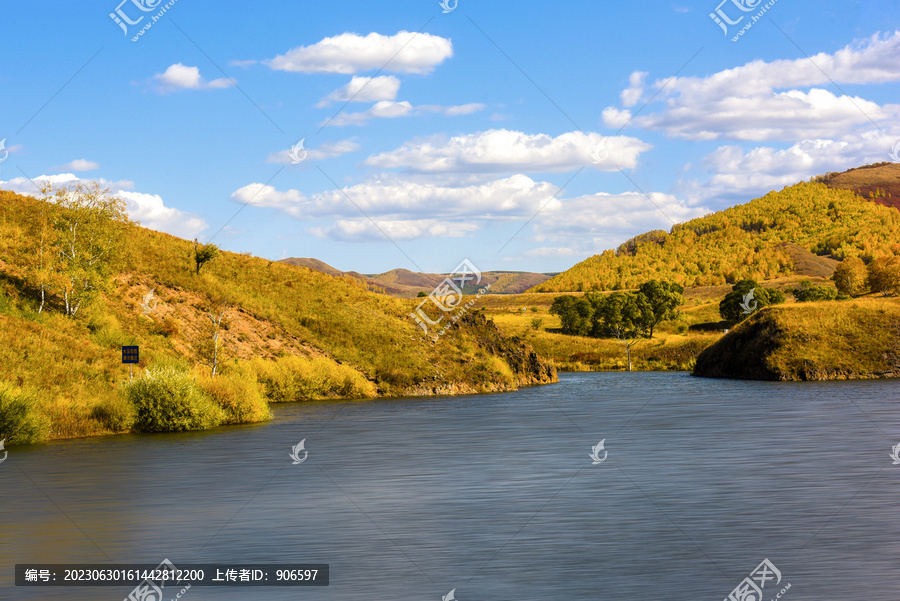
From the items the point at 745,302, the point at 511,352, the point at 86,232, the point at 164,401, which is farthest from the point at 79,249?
the point at 745,302

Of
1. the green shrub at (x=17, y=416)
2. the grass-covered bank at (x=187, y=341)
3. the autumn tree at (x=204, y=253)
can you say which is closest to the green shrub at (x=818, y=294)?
the grass-covered bank at (x=187, y=341)

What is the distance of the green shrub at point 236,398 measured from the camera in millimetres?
35750

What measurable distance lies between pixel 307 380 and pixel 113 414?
20531 millimetres

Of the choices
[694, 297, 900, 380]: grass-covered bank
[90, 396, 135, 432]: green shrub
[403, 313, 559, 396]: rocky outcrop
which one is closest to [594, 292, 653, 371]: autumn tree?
[694, 297, 900, 380]: grass-covered bank

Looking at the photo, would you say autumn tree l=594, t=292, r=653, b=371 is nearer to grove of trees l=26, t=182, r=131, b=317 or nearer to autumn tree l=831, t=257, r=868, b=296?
autumn tree l=831, t=257, r=868, b=296

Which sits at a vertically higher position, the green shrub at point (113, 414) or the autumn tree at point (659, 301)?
the autumn tree at point (659, 301)

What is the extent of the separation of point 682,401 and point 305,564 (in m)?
38.3

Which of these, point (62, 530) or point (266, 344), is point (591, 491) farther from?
point (266, 344)

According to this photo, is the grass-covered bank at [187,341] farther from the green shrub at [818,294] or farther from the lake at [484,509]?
the green shrub at [818,294]

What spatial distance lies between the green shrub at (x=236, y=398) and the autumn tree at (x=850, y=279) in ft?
380

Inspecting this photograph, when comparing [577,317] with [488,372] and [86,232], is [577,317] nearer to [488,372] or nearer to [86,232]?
[488,372]

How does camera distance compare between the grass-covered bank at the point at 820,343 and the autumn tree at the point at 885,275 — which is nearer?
the grass-covered bank at the point at 820,343

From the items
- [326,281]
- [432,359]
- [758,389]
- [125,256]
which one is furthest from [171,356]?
[758,389]

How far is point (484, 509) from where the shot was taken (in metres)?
17.3
